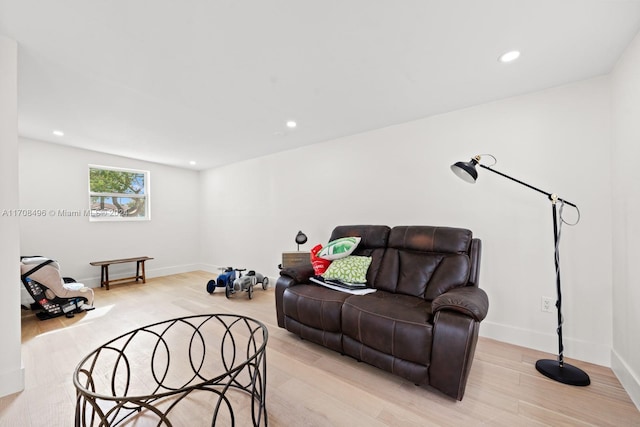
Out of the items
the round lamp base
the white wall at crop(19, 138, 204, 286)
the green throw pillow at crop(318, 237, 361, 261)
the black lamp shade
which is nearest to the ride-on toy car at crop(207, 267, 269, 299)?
the green throw pillow at crop(318, 237, 361, 261)

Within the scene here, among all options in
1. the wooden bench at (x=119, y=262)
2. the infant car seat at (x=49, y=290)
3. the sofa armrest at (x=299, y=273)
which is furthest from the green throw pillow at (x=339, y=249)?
the wooden bench at (x=119, y=262)

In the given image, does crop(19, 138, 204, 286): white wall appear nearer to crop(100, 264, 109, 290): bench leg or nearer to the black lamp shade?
crop(100, 264, 109, 290): bench leg

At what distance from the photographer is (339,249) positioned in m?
2.63

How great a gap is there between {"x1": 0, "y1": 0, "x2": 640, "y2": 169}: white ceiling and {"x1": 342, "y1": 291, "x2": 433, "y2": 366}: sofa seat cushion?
5.84 feet

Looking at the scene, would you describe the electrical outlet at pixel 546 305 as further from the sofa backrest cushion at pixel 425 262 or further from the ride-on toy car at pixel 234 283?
the ride-on toy car at pixel 234 283

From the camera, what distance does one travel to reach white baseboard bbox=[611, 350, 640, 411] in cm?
154

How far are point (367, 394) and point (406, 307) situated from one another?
624mm

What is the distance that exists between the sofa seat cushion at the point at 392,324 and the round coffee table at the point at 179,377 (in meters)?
0.71

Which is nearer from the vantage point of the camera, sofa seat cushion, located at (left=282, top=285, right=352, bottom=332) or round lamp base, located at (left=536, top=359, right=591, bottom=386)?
round lamp base, located at (left=536, top=359, right=591, bottom=386)

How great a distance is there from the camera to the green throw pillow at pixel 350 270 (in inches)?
95.4

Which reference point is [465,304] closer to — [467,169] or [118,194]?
[467,169]

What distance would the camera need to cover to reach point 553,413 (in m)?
1.49

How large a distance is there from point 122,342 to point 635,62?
14.5 ft

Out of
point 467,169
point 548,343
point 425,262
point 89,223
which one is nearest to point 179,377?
point 425,262
